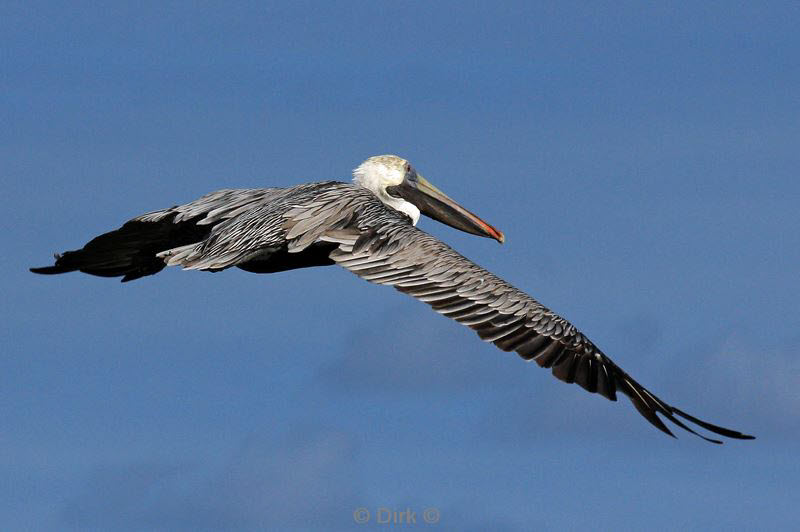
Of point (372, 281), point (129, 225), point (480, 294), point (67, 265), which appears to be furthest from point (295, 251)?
point (67, 265)

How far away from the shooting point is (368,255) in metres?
15.3

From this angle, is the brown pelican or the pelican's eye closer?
the brown pelican

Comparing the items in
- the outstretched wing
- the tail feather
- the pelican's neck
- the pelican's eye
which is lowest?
the outstretched wing

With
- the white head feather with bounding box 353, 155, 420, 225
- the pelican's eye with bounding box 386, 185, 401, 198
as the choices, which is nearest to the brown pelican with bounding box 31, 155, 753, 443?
the white head feather with bounding box 353, 155, 420, 225

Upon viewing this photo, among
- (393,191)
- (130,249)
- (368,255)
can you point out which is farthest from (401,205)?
(368,255)

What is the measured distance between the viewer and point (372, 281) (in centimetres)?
1500

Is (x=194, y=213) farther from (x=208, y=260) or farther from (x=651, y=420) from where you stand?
(x=651, y=420)

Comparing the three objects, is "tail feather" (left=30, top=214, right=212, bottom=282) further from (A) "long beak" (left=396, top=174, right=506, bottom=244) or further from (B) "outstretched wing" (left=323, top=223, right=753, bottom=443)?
(A) "long beak" (left=396, top=174, right=506, bottom=244)

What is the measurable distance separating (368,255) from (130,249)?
396 centimetres

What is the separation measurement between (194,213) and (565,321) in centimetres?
441

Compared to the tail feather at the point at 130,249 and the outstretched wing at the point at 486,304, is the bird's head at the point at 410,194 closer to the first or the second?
the tail feather at the point at 130,249

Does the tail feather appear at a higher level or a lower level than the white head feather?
lower

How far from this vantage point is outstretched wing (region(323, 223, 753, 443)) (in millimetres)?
14414

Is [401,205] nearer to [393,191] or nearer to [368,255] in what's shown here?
[393,191]
